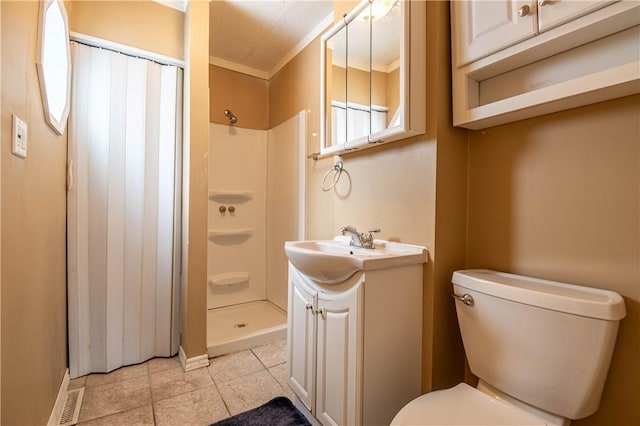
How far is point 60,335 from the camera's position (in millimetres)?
1582

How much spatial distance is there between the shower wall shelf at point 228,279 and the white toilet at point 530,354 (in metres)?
2.19

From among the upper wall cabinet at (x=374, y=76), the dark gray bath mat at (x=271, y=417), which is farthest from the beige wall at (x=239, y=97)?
the dark gray bath mat at (x=271, y=417)

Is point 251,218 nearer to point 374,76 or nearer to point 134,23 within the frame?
point 134,23

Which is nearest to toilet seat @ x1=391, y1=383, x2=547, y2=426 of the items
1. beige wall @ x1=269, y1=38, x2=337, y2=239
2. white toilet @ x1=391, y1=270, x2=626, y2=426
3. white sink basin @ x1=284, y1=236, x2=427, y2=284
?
white toilet @ x1=391, y1=270, x2=626, y2=426

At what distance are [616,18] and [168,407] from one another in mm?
2337

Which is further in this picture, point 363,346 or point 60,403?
point 60,403

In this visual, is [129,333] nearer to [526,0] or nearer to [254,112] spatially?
[254,112]

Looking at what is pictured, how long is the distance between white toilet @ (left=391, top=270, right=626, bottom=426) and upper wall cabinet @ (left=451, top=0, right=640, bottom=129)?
62 cm

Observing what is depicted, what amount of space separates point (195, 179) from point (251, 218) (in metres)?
1.17

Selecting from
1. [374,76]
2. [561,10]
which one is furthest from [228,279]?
[561,10]

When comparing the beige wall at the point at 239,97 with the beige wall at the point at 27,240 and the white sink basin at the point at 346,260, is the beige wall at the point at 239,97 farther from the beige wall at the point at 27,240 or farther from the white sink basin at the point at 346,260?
the white sink basin at the point at 346,260

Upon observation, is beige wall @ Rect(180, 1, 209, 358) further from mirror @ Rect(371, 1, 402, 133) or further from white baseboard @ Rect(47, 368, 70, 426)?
mirror @ Rect(371, 1, 402, 133)

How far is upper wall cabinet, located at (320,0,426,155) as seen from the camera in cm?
127

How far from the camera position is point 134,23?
1.89 metres
